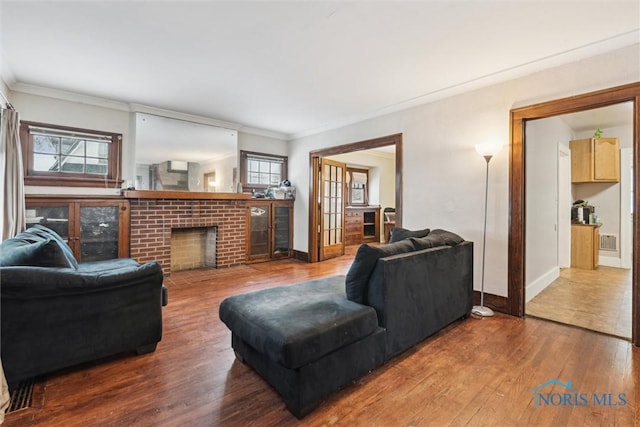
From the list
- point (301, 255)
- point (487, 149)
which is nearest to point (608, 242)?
point (487, 149)

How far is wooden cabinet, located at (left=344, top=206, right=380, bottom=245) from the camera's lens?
7.62m

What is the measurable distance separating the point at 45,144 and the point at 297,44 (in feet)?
11.5

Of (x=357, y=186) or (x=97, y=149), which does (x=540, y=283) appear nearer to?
(x=357, y=186)

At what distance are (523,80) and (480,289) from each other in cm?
223

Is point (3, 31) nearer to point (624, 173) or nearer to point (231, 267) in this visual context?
point (231, 267)

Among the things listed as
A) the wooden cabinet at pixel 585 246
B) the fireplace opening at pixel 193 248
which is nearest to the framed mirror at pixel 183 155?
the fireplace opening at pixel 193 248

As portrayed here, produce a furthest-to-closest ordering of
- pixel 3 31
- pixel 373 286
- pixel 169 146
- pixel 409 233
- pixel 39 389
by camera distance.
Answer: pixel 169 146
pixel 409 233
pixel 3 31
pixel 373 286
pixel 39 389

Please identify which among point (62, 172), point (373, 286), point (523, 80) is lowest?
point (373, 286)

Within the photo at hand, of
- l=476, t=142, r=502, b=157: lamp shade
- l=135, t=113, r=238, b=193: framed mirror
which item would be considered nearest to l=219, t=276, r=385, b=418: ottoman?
l=476, t=142, r=502, b=157: lamp shade

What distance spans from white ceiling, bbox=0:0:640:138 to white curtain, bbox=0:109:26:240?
63cm

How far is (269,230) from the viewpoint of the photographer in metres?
5.70

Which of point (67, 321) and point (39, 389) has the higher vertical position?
point (67, 321)

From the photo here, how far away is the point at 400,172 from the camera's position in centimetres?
399

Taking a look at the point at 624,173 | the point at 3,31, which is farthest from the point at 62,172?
the point at 624,173
